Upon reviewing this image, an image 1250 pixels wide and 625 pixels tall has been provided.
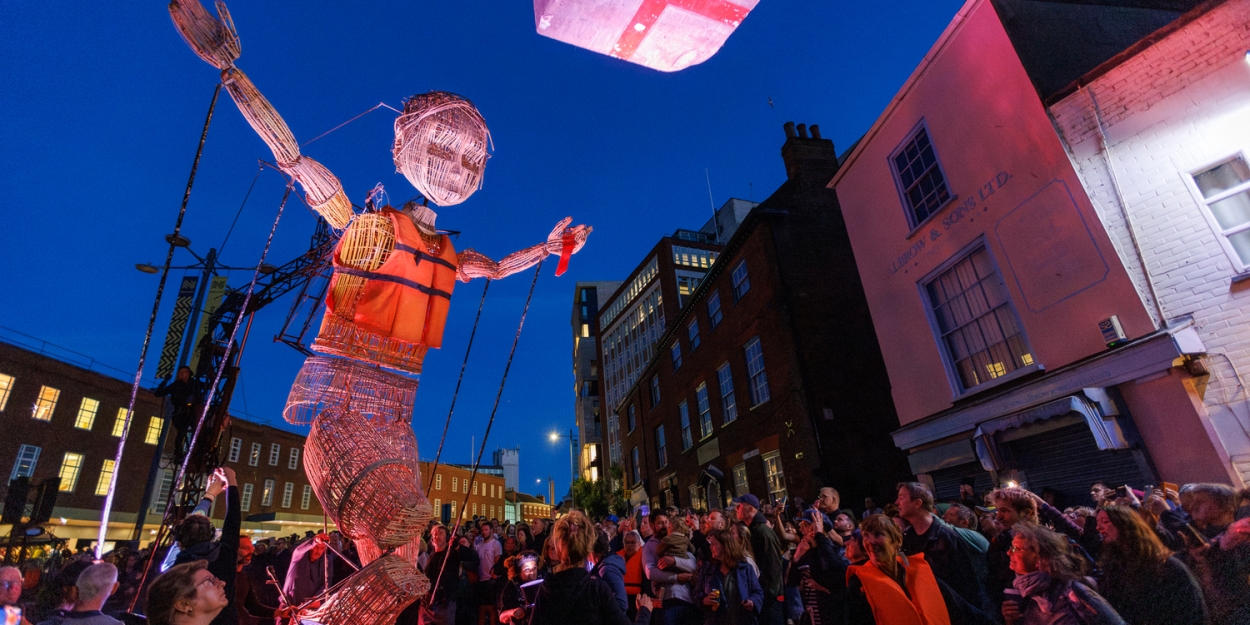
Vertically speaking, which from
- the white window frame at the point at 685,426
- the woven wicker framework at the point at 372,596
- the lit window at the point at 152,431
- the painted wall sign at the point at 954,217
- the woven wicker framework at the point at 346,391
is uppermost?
the lit window at the point at 152,431

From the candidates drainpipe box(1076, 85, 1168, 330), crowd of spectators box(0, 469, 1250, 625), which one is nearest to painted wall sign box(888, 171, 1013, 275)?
drainpipe box(1076, 85, 1168, 330)

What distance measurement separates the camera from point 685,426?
2158 centimetres

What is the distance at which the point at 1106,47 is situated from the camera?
28.4 ft

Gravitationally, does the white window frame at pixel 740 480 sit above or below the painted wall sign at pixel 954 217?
below

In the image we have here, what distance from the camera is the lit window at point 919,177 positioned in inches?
383

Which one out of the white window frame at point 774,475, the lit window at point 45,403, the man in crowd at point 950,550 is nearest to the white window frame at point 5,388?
the lit window at point 45,403

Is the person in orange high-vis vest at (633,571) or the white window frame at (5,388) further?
the white window frame at (5,388)

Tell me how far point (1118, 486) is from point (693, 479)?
47.3 ft

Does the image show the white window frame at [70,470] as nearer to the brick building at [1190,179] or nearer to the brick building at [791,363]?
the brick building at [791,363]

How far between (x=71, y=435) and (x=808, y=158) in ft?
97.9

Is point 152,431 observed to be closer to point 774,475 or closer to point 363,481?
point 774,475

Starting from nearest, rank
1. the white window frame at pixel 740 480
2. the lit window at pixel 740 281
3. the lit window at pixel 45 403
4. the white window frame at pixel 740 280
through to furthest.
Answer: the white window frame at pixel 740 480
the white window frame at pixel 740 280
the lit window at pixel 740 281
the lit window at pixel 45 403

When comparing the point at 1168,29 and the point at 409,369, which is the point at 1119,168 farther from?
the point at 409,369

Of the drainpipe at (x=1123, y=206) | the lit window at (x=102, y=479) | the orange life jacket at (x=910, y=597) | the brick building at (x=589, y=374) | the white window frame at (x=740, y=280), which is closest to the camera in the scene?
the orange life jacket at (x=910, y=597)
